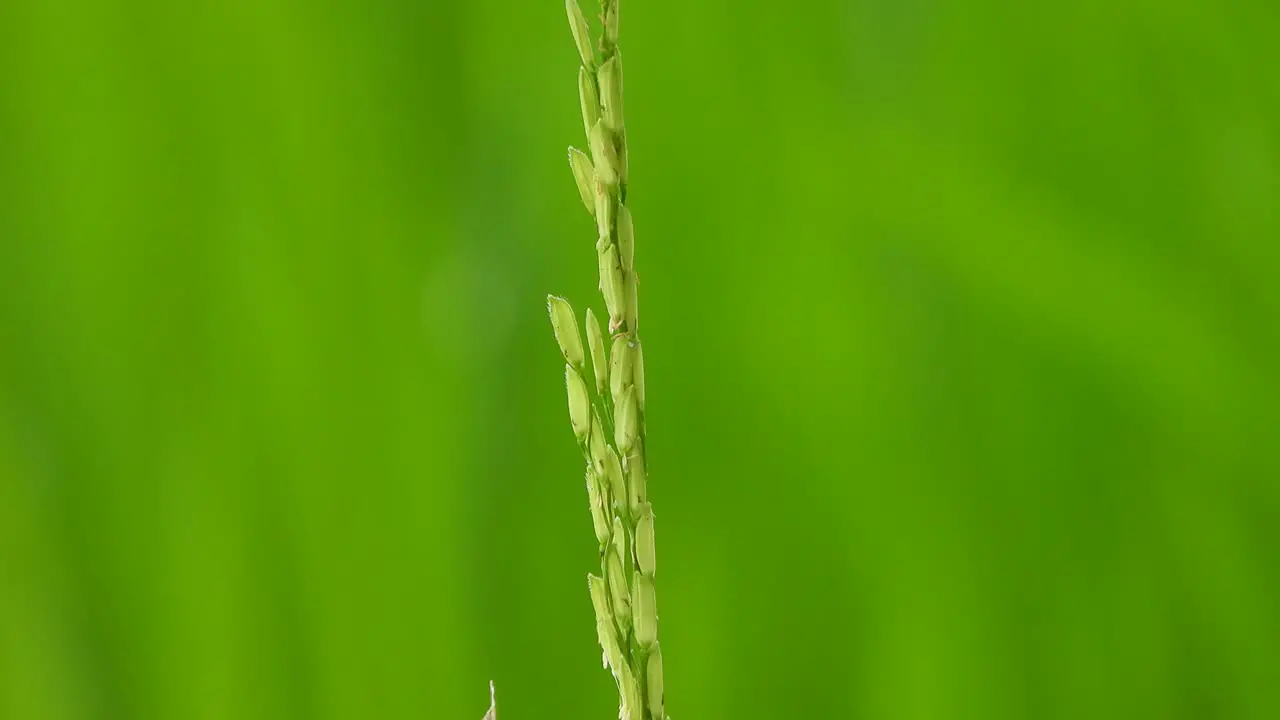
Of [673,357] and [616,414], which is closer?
[616,414]

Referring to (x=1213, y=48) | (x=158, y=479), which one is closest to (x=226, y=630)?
(x=158, y=479)

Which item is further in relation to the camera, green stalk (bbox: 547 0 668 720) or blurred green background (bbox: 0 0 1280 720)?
blurred green background (bbox: 0 0 1280 720)

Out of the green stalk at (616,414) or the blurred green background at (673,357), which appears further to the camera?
the blurred green background at (673,357)

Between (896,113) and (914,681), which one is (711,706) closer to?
(914,681)
